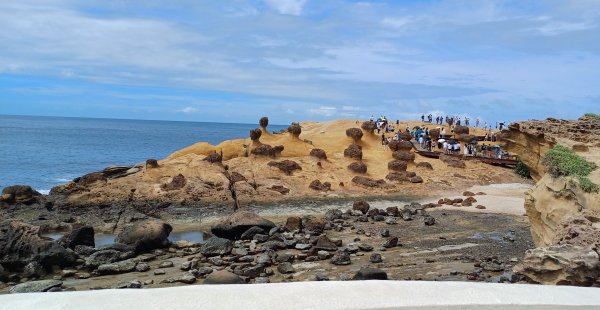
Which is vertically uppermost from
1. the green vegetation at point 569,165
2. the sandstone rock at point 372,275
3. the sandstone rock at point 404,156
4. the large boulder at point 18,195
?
the green vegetation at point 569,165

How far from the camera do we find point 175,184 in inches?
1094

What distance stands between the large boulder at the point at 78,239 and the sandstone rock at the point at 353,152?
1915 centimetres

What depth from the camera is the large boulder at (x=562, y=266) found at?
6.13 metres

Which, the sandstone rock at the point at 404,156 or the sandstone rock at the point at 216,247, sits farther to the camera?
the sandstone rock at the point at 404,156

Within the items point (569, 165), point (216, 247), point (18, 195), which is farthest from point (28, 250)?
point (569, 165)

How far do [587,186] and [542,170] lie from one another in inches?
150

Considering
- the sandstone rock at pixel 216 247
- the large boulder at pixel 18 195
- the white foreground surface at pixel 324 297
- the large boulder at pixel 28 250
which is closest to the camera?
the white foreground surface at pixel 324 297

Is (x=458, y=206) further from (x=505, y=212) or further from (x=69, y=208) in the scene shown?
(x=69, y=208)

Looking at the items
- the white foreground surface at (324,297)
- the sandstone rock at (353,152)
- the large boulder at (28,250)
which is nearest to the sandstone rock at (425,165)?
the sandstone rock at (353,152)

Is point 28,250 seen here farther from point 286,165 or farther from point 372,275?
point 286,165

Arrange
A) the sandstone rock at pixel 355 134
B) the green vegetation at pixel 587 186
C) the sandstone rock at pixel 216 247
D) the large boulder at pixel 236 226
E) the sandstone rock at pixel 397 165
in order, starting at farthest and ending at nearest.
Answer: the sandstone rock at pixel 355 134 < the sandstone rock at pixel 397 165 < the large boulder at pixel 236 226 < the sandstone rock at pixel 216 247 < the green vegetation at pixel 587 186

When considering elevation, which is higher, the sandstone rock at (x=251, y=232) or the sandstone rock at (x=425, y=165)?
the sandstone rock at (x=425, y=165)

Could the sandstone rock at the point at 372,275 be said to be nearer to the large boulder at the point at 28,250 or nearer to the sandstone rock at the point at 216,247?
the sandstone rock at the point at 216,247

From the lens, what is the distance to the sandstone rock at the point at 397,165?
3256 centimetres
